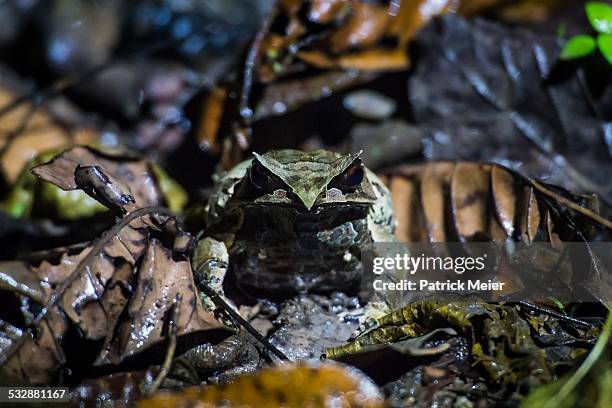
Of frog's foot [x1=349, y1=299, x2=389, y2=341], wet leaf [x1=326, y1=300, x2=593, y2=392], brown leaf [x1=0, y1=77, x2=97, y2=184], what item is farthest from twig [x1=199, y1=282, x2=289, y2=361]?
brown leaf [x1=0, y1=77, x2=97, y2=184]

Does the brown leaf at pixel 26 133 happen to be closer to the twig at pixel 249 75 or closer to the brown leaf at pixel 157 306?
the twig at pixel 249 75

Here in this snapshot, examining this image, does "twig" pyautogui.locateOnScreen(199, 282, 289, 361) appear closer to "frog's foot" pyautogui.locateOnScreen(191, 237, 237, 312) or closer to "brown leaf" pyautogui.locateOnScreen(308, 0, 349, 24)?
"frog's foot" pyautogui.locateOnScreen(191, 237, 237, 312)

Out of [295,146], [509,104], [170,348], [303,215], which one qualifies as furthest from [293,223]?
[509,104]

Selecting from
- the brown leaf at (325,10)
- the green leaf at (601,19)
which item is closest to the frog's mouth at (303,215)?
the green leaf at (601,19)

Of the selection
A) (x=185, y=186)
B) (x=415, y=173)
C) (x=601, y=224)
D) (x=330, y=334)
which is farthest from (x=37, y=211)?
(x=601, y=224)

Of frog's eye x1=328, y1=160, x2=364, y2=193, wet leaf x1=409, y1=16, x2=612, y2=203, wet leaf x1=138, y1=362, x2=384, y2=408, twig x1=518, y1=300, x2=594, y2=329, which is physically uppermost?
wet leaf x1=409, y1=16, x2=612, y2=203

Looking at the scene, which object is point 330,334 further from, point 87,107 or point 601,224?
point 87,107
